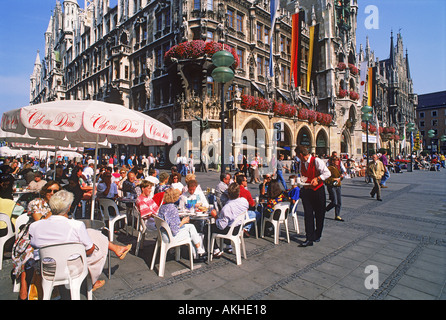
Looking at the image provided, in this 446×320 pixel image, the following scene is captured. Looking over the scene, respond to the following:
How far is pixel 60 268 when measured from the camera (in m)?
2.52

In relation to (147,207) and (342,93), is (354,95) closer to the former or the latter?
(342,93)

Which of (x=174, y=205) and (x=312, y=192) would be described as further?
(x=312, y=192)

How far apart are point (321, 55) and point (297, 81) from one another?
14.9m

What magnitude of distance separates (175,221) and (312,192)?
9.35ft

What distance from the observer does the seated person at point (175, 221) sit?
374cm

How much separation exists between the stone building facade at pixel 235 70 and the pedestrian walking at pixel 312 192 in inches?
583

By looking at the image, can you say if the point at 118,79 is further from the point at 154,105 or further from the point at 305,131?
the point at 305,131

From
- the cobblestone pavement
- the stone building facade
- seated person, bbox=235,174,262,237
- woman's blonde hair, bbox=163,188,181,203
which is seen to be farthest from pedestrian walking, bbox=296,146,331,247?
the stone building facade

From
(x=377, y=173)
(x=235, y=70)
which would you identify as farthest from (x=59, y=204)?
(x=235, y=70)

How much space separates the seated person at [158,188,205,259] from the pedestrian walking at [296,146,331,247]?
2.28m

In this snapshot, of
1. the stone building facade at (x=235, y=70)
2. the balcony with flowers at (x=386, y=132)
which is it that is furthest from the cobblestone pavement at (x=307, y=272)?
the balcony with flowers at (x=386, y=132)

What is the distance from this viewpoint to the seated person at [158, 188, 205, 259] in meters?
3.74

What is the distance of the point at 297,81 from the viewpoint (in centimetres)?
2212
